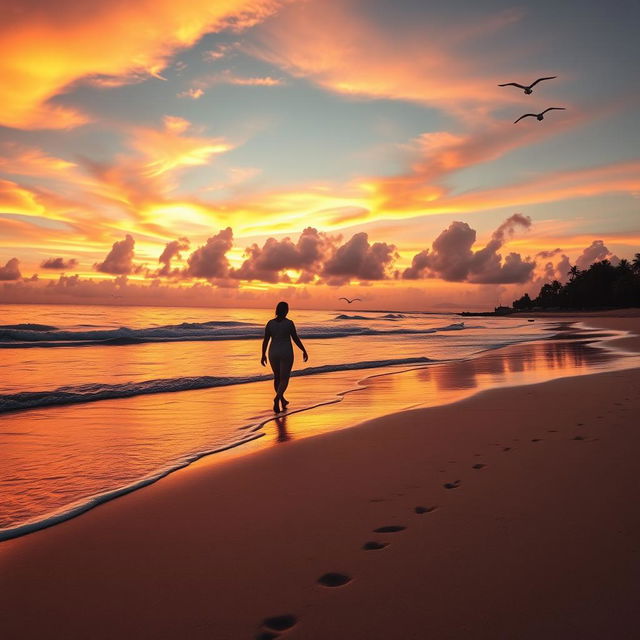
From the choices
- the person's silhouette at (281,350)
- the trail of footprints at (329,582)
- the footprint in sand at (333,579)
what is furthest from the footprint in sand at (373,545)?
the person's silhouette at (281,350)

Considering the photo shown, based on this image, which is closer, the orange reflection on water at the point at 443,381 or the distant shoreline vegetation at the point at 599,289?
the orange reflection on water at the point at 443,381

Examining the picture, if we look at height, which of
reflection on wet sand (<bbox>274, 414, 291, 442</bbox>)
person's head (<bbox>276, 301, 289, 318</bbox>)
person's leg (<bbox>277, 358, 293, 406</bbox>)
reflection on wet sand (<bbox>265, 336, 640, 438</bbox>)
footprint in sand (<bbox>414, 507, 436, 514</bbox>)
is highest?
person's head (<bbox>276, 301, 289, 318</bbox>)

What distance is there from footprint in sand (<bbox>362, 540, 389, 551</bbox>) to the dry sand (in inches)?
1.5

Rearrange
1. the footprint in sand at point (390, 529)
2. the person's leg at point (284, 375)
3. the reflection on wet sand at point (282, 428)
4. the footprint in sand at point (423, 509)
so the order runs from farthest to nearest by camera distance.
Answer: the person's leg at point (284, 375), the reflection on wet sand at point (282, 428), the footprint in sand at point (423, 509), the footprint in sand at point (390, 529)

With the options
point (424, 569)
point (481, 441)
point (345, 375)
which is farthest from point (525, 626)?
point (345, 375)

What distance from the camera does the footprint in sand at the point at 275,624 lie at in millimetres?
2652

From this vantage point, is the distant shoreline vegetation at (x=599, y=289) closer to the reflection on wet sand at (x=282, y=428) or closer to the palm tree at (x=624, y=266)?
the palm tree at (x=624, y=266)

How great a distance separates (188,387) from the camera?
13.6m

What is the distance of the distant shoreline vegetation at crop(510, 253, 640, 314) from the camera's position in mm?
112375

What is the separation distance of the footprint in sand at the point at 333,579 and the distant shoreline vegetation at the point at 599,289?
12812 cm

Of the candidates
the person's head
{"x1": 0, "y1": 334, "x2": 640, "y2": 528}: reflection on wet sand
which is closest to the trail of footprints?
{"x1": 0, "y1": 334, "x2": 640, "y2": 528}: reflection on wet sand

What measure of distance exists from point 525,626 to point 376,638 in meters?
0.79

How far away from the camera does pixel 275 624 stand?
274 cm

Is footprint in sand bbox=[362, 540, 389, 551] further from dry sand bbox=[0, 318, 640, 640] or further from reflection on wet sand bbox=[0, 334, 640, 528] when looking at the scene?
reflection on wet sand bbox=[0, 334, 640, 528]
